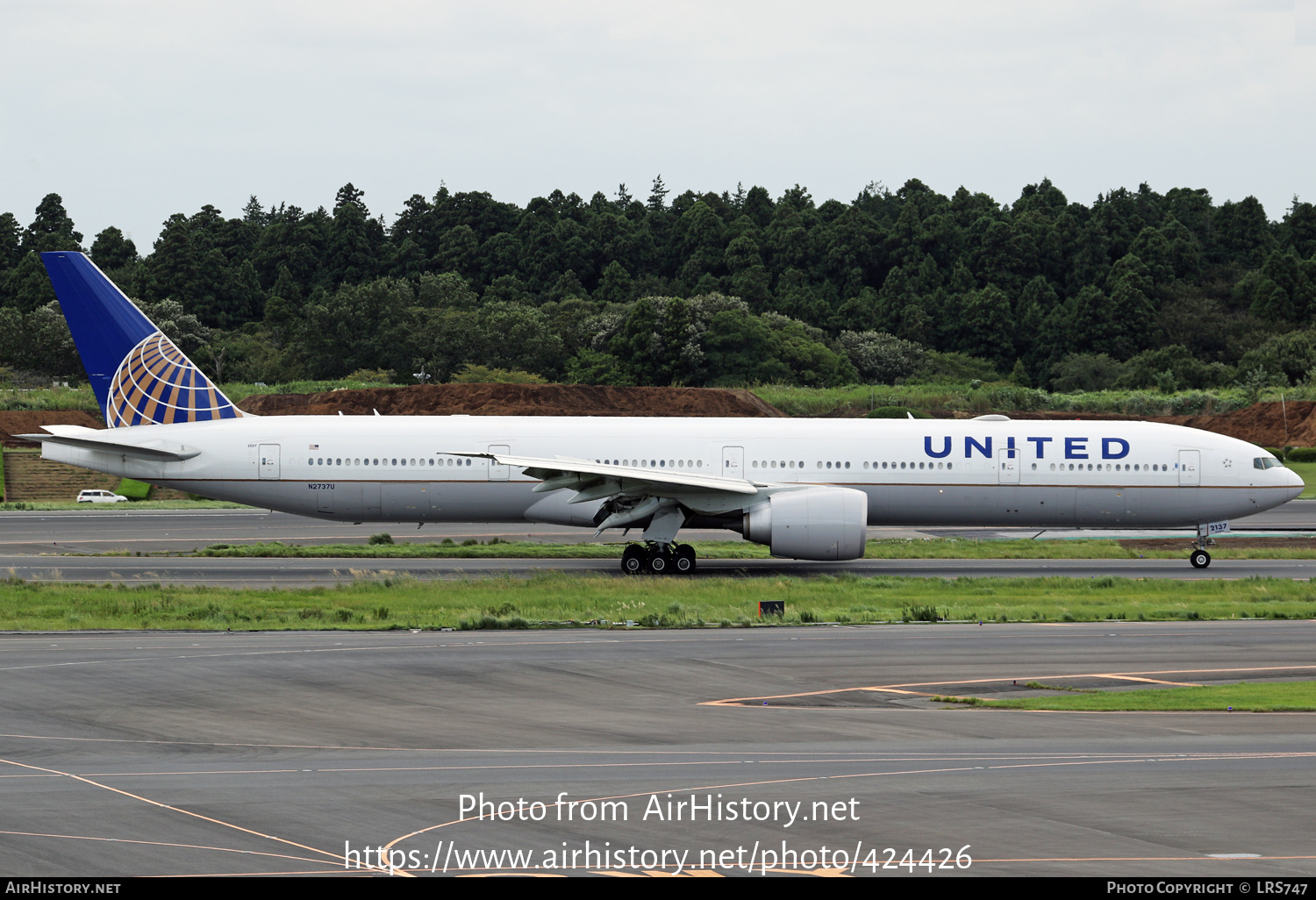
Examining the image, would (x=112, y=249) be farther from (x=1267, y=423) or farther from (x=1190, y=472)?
(x=1190, y=472)

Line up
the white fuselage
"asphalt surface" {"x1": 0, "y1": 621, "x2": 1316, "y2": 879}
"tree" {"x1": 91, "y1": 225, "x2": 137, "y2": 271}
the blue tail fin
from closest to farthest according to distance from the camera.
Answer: "asphalt surface" {"x1": 0, "y1": 621, "x2": 1316, "y2": 879} → the white fuselage → the blue tail fin → "tree" {"x1": 91, "y1": 225, "x2": 137, "y2": 271}

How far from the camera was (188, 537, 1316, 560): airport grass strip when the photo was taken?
3622 centimetres

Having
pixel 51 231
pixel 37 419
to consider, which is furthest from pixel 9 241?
pixel 37 419

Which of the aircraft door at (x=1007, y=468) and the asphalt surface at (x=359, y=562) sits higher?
the aircraft door at (x=1007, y=468)

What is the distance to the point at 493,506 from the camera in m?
33.1

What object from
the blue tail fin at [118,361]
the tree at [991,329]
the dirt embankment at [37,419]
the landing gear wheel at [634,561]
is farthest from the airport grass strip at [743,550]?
the tree at [991,329]

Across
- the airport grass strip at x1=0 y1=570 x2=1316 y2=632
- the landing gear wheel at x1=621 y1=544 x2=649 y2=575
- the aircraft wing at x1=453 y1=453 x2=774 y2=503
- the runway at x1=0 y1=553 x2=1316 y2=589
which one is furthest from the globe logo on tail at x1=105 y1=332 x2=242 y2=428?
the landing gear wheel at x1=621 y1=544 x2=649 y2=575

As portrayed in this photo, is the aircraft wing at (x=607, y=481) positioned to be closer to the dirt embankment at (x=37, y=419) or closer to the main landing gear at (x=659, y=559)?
the main landing gear at (x=659, y=559)

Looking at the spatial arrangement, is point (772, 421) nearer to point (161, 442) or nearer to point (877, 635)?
point (877, 635)

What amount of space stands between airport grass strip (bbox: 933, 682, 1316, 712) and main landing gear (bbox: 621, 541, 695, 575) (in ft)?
50.3

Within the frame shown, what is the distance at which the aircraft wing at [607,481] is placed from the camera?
1192 inches

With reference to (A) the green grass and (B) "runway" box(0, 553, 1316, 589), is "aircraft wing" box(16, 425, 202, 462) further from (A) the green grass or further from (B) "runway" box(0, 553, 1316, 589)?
(A) the green grass

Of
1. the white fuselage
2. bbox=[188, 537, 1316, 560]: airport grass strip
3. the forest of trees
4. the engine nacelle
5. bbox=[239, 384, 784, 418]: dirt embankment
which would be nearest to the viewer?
the engine nacelle

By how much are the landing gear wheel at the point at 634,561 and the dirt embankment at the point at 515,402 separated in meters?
43.9
